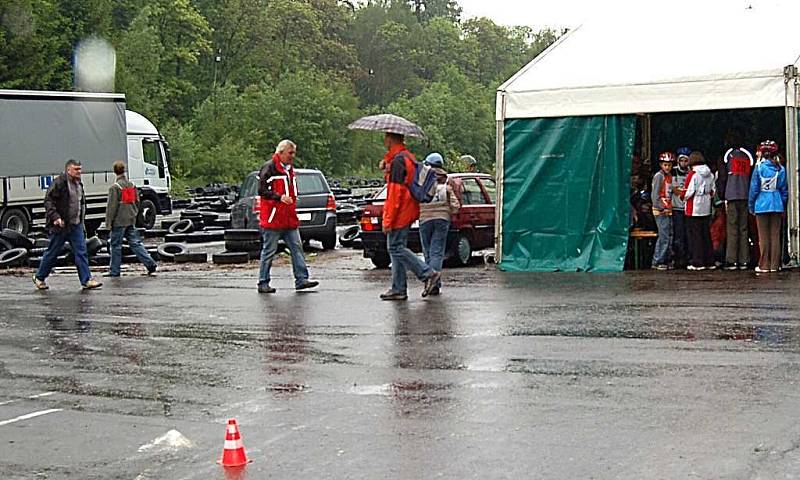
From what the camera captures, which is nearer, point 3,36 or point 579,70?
point 579,70

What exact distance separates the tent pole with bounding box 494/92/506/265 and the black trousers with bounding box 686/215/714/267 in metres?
2.72

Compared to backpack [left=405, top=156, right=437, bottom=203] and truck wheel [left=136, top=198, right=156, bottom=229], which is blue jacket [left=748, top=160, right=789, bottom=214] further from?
truck wheel [left=136, top=198, right=156, bottom=229]

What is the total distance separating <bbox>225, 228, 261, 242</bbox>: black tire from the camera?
2208cm

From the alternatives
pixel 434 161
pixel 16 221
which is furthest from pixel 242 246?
pixel 16 221

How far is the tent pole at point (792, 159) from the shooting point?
15977 millimetres

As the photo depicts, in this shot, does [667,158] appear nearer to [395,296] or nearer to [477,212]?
[477,212]

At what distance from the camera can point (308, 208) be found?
23266mm

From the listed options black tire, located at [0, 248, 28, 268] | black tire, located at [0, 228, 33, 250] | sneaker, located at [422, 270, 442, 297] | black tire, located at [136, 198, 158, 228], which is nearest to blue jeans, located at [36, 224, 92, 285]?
black tire, located at [0, 248, 28, 268]

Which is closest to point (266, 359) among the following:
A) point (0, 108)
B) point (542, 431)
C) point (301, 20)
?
point (542, 431)

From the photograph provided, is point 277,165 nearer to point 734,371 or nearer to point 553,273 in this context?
point 553,273

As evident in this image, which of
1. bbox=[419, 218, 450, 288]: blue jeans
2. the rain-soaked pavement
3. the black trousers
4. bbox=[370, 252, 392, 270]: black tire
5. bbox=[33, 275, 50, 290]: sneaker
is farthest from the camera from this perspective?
bbox=[370, 252, 392, 270]: black tire

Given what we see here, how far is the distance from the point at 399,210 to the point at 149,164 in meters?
23.7

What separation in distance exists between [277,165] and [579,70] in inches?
198

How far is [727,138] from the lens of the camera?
57.4ft
